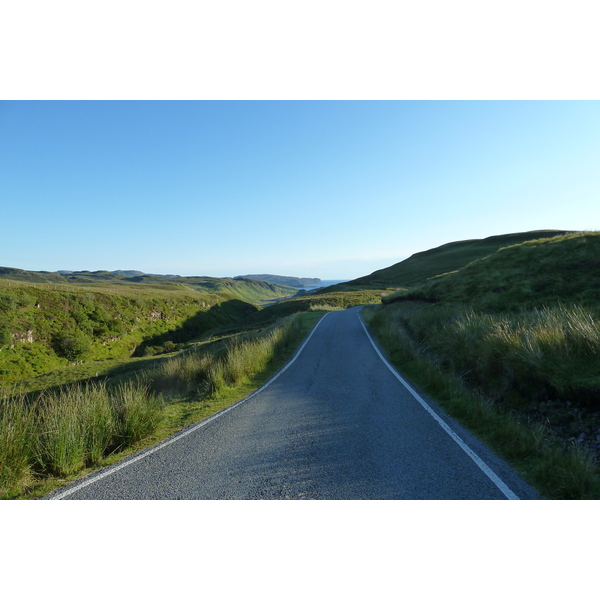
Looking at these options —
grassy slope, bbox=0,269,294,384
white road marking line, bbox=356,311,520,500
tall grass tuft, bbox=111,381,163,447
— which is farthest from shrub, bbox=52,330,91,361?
white road marking line, bbox=356,311,520,500

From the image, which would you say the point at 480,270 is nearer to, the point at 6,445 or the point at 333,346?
the point at 333,346

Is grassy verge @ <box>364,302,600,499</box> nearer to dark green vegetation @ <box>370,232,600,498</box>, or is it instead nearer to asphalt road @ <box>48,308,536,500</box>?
dark green vegetation @ <box>370,232,600,498</box>

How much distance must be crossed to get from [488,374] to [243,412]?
5918mm

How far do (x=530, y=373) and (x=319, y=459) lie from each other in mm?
5034

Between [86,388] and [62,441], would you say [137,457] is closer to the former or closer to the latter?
[62,441]

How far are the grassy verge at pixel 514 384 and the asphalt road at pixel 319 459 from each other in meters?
0.36

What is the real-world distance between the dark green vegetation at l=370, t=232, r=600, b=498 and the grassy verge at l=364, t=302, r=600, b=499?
2 cm

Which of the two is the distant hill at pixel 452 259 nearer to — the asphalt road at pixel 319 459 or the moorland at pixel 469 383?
the moorland at pixel 469 383

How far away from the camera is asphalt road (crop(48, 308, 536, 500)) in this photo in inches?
148

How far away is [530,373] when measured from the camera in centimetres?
674

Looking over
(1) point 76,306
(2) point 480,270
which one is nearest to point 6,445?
(2) point 480,270

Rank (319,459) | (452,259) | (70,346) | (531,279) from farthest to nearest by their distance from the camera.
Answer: (452,259)
(70,346)
(531,279)
(319,459)

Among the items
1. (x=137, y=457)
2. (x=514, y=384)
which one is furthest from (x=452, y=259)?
(x=137, y=457)

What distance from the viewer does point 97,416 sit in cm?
553
